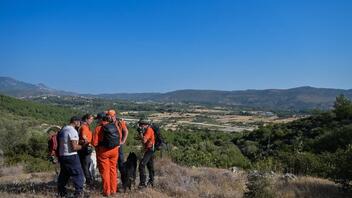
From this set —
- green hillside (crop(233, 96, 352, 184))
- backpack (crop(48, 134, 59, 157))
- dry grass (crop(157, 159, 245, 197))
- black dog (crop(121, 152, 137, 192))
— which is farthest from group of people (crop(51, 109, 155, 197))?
green hillside (crop(233, 96, 352, 184))

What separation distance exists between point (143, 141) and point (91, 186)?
1579mm

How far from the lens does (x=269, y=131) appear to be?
151 feet

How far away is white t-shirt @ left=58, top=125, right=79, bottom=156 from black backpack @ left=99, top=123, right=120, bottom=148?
0.54m

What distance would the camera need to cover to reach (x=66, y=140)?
824 centimetres

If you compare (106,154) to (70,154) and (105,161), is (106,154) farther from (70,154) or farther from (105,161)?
(70,154)

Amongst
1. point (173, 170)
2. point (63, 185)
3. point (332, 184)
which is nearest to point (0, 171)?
point (173, 170)

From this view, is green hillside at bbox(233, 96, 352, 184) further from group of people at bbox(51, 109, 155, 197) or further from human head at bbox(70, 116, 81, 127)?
human head at bbox(70, 116, 81, 127)

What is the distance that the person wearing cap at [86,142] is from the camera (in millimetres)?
8992

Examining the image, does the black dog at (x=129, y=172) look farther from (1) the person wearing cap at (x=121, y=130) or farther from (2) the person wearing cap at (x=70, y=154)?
(2) the person wearing cap at (x=70, y=154)

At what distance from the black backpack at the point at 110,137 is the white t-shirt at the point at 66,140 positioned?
545 millimetres

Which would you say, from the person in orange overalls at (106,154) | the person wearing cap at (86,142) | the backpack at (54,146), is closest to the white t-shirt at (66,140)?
the backpack at (54,146)

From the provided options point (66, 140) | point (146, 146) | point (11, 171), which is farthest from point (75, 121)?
point (11, 171)

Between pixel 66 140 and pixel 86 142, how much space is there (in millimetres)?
735

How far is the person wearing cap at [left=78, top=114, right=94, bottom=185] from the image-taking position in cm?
899
